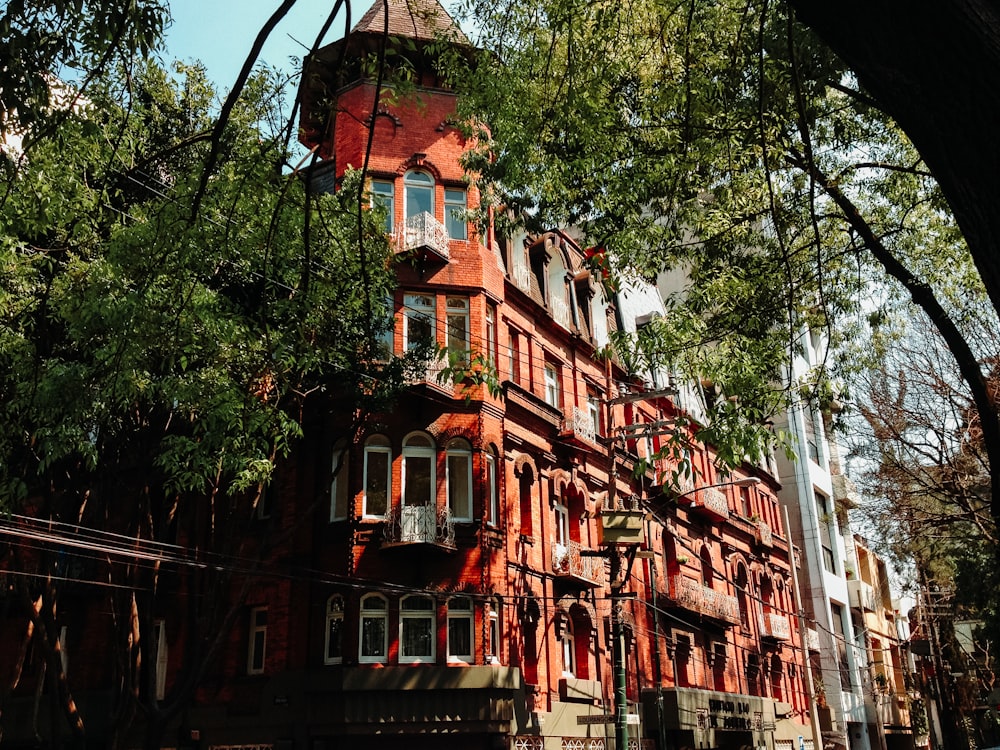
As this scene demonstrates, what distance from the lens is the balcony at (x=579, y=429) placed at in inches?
987

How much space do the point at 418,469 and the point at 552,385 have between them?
6.27 m

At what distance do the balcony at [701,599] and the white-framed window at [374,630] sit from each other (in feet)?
37.8

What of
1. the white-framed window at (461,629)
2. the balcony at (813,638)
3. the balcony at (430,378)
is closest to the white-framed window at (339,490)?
the balcony at (430,378)

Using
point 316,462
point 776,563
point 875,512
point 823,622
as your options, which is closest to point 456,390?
point 316,462

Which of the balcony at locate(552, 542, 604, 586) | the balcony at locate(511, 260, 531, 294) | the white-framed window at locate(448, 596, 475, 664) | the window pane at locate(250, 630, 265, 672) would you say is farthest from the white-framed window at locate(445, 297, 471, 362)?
the window pane at locate(250, 630, 265, 672)

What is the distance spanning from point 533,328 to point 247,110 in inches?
451

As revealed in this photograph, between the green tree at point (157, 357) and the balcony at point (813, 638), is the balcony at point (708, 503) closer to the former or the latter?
the balcony at point (813, 638)

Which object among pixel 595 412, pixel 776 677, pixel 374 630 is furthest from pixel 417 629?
pixel 776 677

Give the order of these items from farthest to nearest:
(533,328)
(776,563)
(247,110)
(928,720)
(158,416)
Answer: (928,720)
(776,563)
(533,328)
(158,416)
(247,110)

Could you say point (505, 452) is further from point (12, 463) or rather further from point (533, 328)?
point (12, 463)

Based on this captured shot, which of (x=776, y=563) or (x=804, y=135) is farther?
(x=776, y=563)

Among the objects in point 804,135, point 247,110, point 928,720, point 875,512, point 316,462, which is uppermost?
point 247,110

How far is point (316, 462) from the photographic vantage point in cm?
2183

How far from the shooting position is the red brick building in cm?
1948
